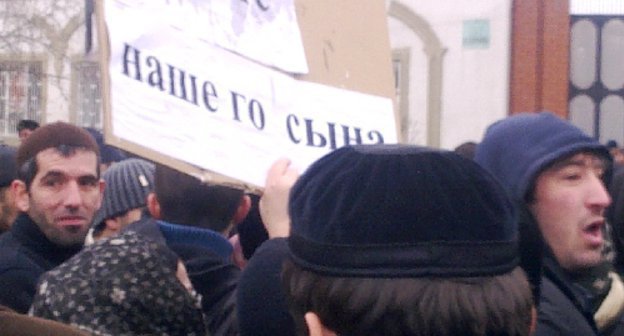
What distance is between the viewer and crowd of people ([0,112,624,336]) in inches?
59.7

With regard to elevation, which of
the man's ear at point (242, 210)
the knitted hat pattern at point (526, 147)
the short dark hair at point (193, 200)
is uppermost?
the knitted hat pattern at point (526, 147)

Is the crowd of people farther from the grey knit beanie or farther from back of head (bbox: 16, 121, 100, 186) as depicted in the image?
the grey knit beanie

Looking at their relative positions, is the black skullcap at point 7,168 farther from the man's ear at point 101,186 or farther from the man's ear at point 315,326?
the man's ear at point 315,326

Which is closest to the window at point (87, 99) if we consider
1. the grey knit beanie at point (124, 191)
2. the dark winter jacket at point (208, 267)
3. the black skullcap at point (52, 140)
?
the grey knit beanie at point (124, 191)

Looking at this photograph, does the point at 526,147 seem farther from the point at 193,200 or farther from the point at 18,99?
the point at 18,99

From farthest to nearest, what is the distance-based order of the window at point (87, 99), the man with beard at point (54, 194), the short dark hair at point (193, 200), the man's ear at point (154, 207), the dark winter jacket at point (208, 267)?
the window at point (87, 99)
the man with beard at point (54, 194)
the man's ear at point (154, 207)
the short dark hair at point (193, 200)
the dark winter jacket at point (208, 267)

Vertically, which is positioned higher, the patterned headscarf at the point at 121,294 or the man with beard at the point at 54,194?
the patterned headscarf at the point at 121,294

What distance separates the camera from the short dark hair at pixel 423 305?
4.86 feet

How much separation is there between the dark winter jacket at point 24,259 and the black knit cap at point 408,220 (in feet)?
6.72

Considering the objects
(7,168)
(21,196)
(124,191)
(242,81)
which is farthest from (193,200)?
(7,168)

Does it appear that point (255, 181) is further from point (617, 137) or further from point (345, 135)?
point (617, 137)

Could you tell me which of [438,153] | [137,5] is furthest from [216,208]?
[438,153]

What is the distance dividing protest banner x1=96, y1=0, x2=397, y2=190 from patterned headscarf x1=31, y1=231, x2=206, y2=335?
22 centimetres

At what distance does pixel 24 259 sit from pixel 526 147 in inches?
70.9
